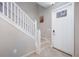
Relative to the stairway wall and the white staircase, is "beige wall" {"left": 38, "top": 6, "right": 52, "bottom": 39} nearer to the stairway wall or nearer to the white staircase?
the white staircase

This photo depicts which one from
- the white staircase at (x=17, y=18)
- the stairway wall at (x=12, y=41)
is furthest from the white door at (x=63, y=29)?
the stairway wall at (x=12, y=41)

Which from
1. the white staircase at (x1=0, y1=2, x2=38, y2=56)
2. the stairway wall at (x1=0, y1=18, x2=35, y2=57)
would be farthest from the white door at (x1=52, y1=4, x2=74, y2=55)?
the stairway wall at (x1=0, y1=18, x2=35, y2=57)

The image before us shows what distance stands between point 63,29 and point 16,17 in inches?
78.3

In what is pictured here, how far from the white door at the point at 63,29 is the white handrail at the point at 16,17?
111 centimetres

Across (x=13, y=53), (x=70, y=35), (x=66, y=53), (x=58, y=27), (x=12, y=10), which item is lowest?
(x=66, y=53)

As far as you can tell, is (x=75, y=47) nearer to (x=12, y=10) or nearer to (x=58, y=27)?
(x=58, y=27)

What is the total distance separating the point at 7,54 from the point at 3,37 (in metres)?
0.50

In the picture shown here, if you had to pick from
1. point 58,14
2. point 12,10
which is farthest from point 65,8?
point 12,10

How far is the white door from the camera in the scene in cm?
364

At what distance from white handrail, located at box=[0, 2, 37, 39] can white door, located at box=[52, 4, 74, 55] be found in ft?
3.65

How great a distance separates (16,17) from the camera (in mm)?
3436

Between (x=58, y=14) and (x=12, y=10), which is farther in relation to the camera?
(x=58, y=14)

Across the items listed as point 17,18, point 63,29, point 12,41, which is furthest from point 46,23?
point 12,41

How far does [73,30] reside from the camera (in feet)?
11.1
